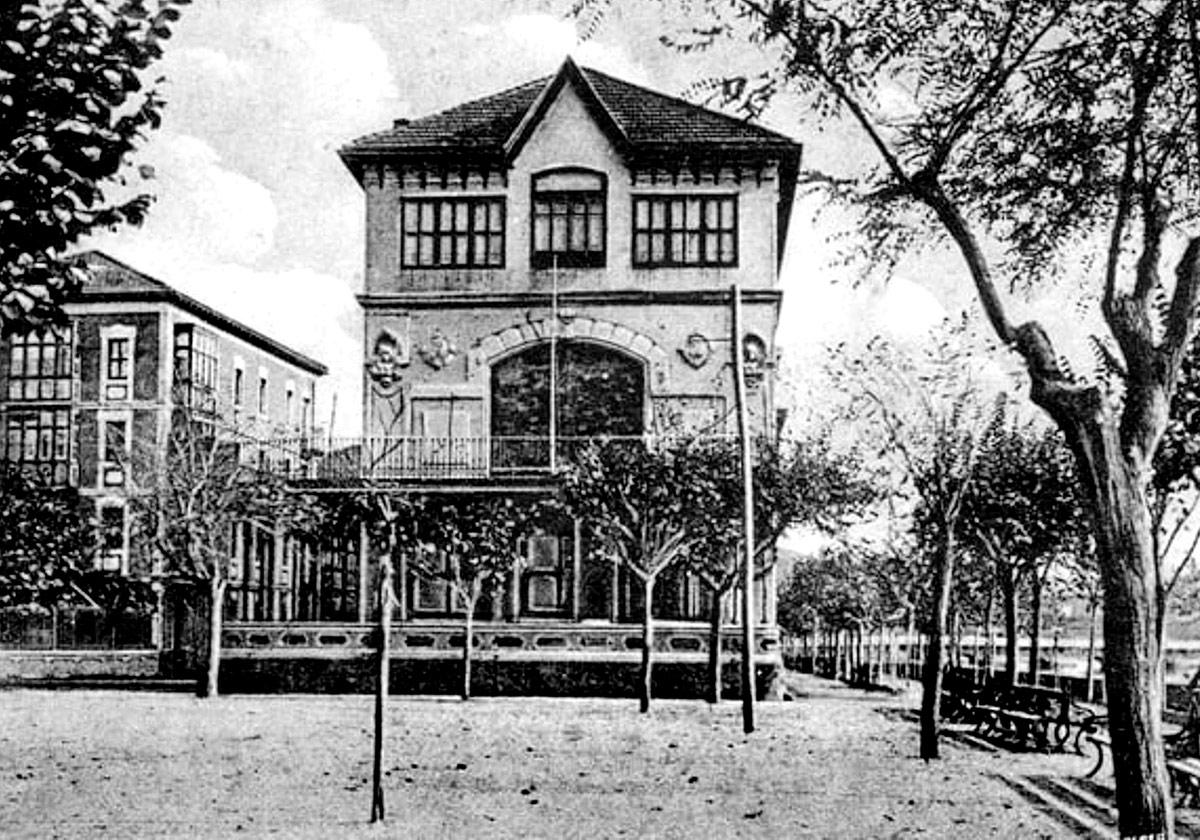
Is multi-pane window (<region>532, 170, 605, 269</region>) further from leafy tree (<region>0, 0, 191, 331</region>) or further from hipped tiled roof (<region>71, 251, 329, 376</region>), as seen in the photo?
leafy tree (<region>0, 0, 191, 331</region>)

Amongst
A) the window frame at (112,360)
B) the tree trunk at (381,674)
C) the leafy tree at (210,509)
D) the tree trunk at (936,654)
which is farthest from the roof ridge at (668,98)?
the tree trunk at (381,674)

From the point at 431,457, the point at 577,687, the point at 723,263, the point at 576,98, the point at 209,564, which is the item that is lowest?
the point at 577,687

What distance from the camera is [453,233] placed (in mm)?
34281

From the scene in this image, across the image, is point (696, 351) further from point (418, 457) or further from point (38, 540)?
point (38, 540)

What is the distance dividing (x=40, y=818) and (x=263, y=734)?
8.44 metres

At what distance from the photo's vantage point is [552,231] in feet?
113

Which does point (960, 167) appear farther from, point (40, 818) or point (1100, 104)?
point (40, 818)

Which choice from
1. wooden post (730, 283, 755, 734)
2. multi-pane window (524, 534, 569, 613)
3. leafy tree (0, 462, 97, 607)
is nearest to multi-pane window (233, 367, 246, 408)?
leafy tree (0, 462, 97, 607)

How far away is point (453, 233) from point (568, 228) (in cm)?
265

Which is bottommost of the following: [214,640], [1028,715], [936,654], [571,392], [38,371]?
[1028,715]

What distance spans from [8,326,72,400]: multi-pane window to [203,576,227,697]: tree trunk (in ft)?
26.2

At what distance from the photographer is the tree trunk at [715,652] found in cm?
2892

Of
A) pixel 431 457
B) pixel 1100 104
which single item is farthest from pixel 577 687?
pixel 1100 104

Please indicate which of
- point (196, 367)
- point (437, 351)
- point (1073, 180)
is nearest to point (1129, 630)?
point (1073, 180)
